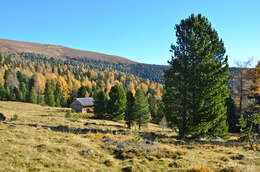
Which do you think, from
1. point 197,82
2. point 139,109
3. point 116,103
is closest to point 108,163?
point 197,82

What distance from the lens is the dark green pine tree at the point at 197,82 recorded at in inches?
750

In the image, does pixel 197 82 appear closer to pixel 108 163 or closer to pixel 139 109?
pixel 108 163

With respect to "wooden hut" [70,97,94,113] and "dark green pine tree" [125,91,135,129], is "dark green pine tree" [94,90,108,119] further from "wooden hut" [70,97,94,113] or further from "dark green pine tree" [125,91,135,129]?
"dark green pine tree" [125,91,135,129]

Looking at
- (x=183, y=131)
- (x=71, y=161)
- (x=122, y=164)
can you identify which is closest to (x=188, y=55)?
(x=183, y=131)

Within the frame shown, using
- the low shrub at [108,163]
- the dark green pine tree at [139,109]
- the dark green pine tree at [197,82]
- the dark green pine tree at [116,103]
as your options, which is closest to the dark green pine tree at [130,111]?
the dark green pine tree at [139,109]

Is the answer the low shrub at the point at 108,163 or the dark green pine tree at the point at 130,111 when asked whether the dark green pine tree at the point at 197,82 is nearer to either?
the low shrub at the point at 108,163

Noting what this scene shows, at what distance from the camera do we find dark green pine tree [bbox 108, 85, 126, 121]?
49.8m

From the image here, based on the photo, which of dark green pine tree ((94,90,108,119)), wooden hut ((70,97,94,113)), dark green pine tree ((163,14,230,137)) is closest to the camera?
dark green pine tree ((163,14,230,137))

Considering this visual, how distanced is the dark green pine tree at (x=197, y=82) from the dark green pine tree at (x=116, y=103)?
29654mm

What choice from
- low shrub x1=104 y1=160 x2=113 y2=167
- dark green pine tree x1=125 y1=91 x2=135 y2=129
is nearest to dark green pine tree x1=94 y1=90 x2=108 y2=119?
dark green pine tree x1=125 y1=91 x2=135 y2=129

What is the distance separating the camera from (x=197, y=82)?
19.3 meters

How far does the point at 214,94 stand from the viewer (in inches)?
754

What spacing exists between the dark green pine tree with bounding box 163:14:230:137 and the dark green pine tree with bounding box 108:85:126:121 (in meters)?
29.7

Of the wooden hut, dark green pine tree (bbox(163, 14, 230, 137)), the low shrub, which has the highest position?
dark green pine tree (bbox(163, 14, 230, 137))
